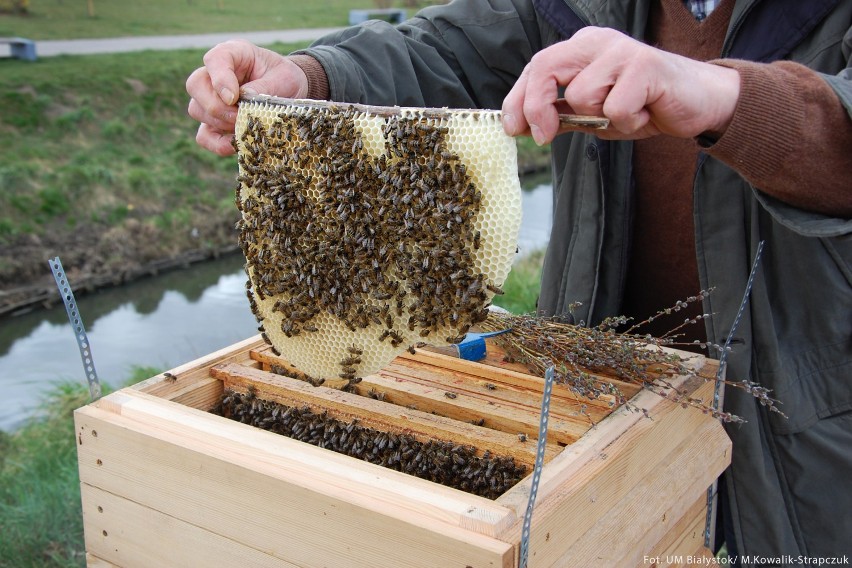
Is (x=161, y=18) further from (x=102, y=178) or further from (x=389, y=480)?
(x=389, y=480)

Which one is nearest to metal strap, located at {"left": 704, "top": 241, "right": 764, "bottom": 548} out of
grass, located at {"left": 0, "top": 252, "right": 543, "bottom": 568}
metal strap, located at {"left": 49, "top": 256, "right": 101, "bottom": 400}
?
metal strap, located at {"left": 49, "top": 256, "right": 101, "bottom": 400}

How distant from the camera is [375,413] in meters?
2.48

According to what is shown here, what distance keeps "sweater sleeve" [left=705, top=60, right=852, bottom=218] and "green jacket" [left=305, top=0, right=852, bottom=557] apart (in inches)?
6.1

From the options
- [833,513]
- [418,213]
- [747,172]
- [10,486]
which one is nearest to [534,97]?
[418,213]

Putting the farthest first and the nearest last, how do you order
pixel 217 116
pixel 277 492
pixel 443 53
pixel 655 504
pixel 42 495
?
pixel 42 495
pixel 443 53
pixel 217 116
pixel 655 504
pixel 277 492

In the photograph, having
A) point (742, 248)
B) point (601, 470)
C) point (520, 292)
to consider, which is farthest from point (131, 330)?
point (601, 470)

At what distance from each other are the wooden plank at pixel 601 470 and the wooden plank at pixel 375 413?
19cm

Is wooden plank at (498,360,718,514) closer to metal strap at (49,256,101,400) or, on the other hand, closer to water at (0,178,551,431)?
metal strap at (49,256,101,400)

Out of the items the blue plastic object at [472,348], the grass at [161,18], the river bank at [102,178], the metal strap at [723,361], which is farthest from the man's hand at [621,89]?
the grass at [161,18]

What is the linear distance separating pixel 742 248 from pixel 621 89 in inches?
41.9

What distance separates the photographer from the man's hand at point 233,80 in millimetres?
2594

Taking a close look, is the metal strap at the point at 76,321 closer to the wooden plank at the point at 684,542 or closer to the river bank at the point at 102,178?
the wooden plank at the point at 684,542

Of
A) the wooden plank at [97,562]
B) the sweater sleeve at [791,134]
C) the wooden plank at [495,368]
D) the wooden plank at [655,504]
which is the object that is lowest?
the wooden plank at [97,562]

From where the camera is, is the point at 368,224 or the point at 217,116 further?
the point at 217,116
